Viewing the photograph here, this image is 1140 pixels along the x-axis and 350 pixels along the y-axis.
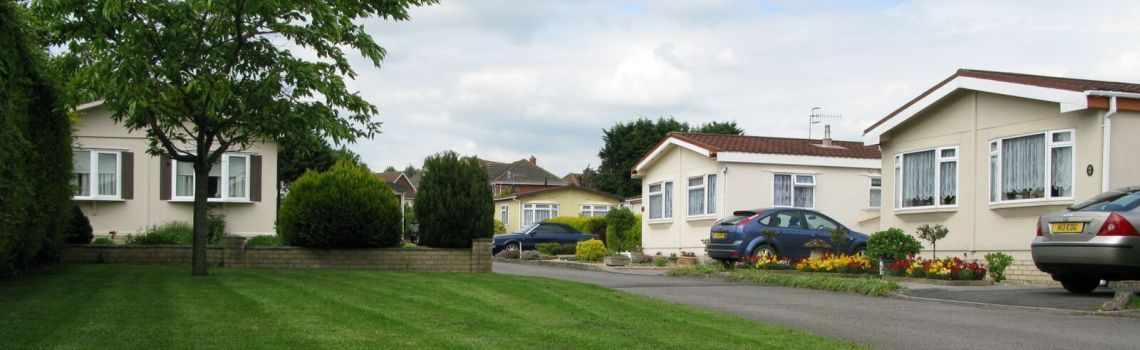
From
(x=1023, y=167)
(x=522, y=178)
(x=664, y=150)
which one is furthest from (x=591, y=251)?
(x=522, y=178)

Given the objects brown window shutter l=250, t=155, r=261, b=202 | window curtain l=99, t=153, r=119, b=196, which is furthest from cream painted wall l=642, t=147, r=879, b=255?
window curtain l=99, t=153, r=119, b=196

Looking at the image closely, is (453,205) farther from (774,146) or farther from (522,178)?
(522,178)

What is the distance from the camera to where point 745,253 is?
2192cm

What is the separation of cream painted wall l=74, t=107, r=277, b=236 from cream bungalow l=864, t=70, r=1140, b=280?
15.3 metres

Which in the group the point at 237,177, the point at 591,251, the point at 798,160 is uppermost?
the point at 798,160

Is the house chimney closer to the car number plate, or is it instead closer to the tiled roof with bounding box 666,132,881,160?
the tiled roof with bounding box 666,132,881,160

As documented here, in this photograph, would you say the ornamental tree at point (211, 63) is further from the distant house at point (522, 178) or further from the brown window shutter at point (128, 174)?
the distant house at point (522, 178)

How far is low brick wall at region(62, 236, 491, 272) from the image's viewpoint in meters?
18.3

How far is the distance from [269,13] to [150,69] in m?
1.79

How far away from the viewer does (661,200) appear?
105ft

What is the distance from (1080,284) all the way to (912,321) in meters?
4.25

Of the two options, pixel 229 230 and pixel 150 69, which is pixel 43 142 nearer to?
pixel 150 69

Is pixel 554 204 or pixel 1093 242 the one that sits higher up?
pixel 1093 242

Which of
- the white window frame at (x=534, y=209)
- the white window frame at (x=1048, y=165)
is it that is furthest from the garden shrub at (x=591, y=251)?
the white window frame at (x=534, y=209)
